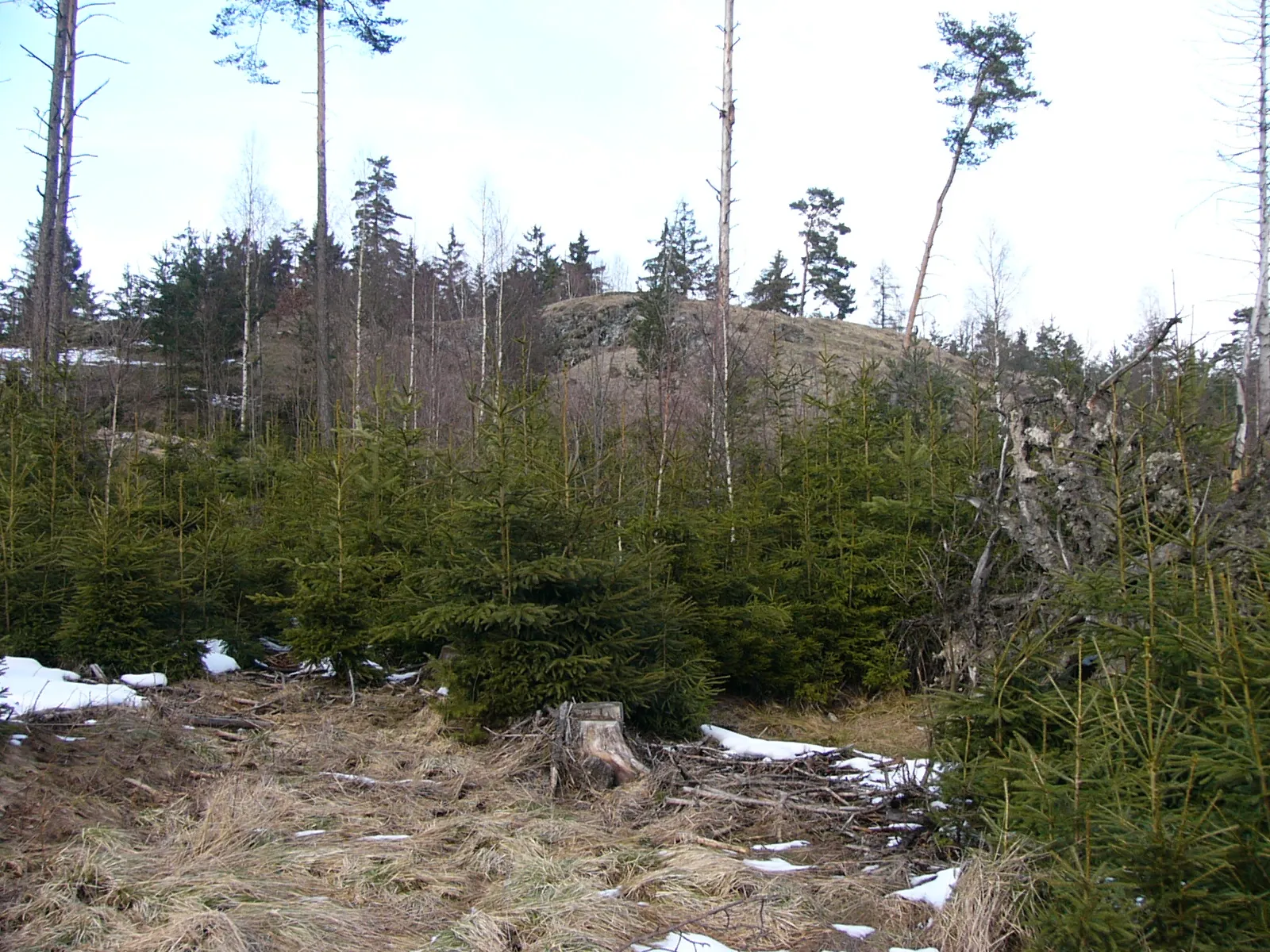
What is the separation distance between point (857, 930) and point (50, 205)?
49.5 feet

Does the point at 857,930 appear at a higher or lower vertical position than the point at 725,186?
lower

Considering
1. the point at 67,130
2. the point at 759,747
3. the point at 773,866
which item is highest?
the point at 67,130

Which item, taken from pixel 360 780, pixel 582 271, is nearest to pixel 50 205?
pixel 360 780

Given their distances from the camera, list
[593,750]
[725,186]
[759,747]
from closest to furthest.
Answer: [593,750] → [759,747] → [725,186]

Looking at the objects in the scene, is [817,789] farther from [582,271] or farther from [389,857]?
[582,271]

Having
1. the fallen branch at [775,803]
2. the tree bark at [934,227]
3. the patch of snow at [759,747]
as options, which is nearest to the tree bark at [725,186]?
the patch of snow at [759,747]

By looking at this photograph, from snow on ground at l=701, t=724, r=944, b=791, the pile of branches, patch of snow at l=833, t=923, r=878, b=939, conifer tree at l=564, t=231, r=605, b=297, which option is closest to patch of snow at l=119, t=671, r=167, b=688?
the pile of branches

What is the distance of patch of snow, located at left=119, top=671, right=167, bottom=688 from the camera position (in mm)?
6797

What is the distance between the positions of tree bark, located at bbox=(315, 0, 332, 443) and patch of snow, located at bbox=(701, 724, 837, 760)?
11.1 metres

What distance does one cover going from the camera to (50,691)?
6.11 m

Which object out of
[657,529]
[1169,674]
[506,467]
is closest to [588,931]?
[1169,674]

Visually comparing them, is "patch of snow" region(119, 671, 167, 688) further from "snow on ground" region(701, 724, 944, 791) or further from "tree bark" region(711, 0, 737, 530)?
"tree bark" region(711, 0, 737, 530)

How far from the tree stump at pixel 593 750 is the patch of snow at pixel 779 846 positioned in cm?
106

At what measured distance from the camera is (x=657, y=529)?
24.7 feet
